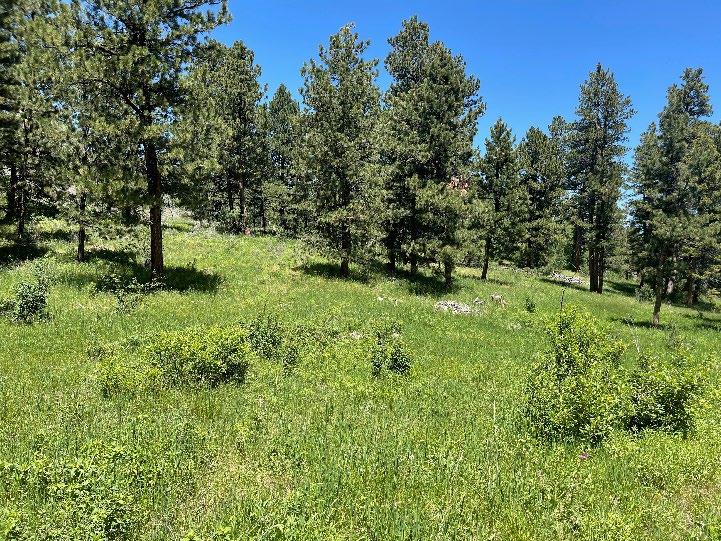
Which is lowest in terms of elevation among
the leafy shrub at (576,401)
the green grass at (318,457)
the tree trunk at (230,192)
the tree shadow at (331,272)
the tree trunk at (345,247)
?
the green grass at (318,457)

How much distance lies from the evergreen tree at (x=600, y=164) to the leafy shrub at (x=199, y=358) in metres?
36.7

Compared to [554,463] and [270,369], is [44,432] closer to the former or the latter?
[270,369]

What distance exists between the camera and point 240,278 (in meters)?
19.5

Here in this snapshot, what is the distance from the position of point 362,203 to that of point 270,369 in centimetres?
1447

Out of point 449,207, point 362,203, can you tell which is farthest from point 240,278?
point 449,207

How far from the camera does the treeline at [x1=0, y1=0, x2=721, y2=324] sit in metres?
15.0

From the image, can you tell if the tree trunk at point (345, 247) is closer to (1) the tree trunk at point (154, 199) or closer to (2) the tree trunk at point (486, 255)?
(1) the tree trunk at point (154, 199)

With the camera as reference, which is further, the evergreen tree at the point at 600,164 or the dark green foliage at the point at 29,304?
the evergreen tree at the point at 600,164

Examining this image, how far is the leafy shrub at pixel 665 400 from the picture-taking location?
302 inches

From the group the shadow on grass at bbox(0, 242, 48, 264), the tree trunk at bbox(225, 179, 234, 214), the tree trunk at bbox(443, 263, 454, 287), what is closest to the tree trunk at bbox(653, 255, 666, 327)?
the tree trunk at bbox(443, 263, 454, 287)

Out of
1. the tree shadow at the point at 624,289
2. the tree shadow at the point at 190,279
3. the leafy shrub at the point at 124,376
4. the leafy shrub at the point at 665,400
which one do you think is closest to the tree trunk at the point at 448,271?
the tree shadow at the point at 190,279

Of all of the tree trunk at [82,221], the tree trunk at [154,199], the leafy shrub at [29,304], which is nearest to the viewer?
the leafy shrub at [29,304]

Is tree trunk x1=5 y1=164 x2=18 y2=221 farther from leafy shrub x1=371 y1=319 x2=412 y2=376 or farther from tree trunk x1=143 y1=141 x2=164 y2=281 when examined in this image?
leafy shrub x1=371 y1=319 x2=412 y2=376

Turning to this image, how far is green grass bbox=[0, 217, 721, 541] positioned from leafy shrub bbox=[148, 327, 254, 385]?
44cm
